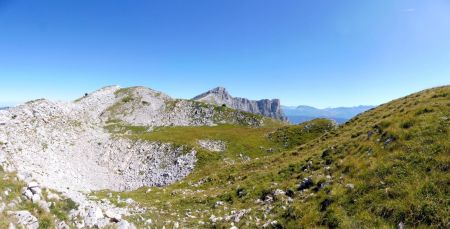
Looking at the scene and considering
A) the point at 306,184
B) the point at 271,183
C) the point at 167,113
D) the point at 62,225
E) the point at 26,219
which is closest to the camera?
the point at 26,219

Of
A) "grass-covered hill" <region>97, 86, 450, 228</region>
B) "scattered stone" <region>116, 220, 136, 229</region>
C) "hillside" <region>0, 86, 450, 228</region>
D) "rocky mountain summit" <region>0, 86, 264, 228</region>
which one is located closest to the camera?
"grass-covered hill" <region>97, 86, 450, 228</region>

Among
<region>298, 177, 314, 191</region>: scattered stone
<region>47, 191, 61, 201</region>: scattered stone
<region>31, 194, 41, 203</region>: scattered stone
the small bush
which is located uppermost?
the small bush

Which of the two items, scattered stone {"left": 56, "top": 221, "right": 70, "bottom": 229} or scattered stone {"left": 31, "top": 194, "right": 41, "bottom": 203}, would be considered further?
scattered stone {"left": 31, "top": 194, "right": 41, "bottom": 203}

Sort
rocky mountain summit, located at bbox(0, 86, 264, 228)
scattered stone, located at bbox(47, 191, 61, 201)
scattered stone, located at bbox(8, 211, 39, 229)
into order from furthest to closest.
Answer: rocky mountain summit, located at bbox(0, 86, 264, 228)
scattered stone, located at bbox(47, 191, 61, 201)
scattered stone, located at bbox(8, 211, 39, 229)

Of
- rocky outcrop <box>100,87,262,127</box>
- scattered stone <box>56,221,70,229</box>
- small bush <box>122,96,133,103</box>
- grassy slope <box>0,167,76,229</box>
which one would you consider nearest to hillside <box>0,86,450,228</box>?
grassy slope <box>0,167,76,229</box>

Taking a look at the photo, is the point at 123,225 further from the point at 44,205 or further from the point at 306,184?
the point at 306,184

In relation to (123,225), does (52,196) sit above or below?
above

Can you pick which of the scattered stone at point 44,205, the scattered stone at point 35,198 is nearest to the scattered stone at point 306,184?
the scattered stone at point 44,205

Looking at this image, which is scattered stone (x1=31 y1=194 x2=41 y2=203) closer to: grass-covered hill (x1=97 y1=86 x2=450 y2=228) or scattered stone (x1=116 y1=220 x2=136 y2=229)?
scattered stone (x1=116 y1=220 x2=136 y2=229)

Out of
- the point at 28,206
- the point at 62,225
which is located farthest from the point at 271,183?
the point at 28,206

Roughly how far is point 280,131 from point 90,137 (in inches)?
1737

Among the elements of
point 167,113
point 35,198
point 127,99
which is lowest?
point 35,198

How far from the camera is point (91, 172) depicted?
43.0m

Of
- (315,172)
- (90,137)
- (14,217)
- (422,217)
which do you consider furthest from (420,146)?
(90,137)
